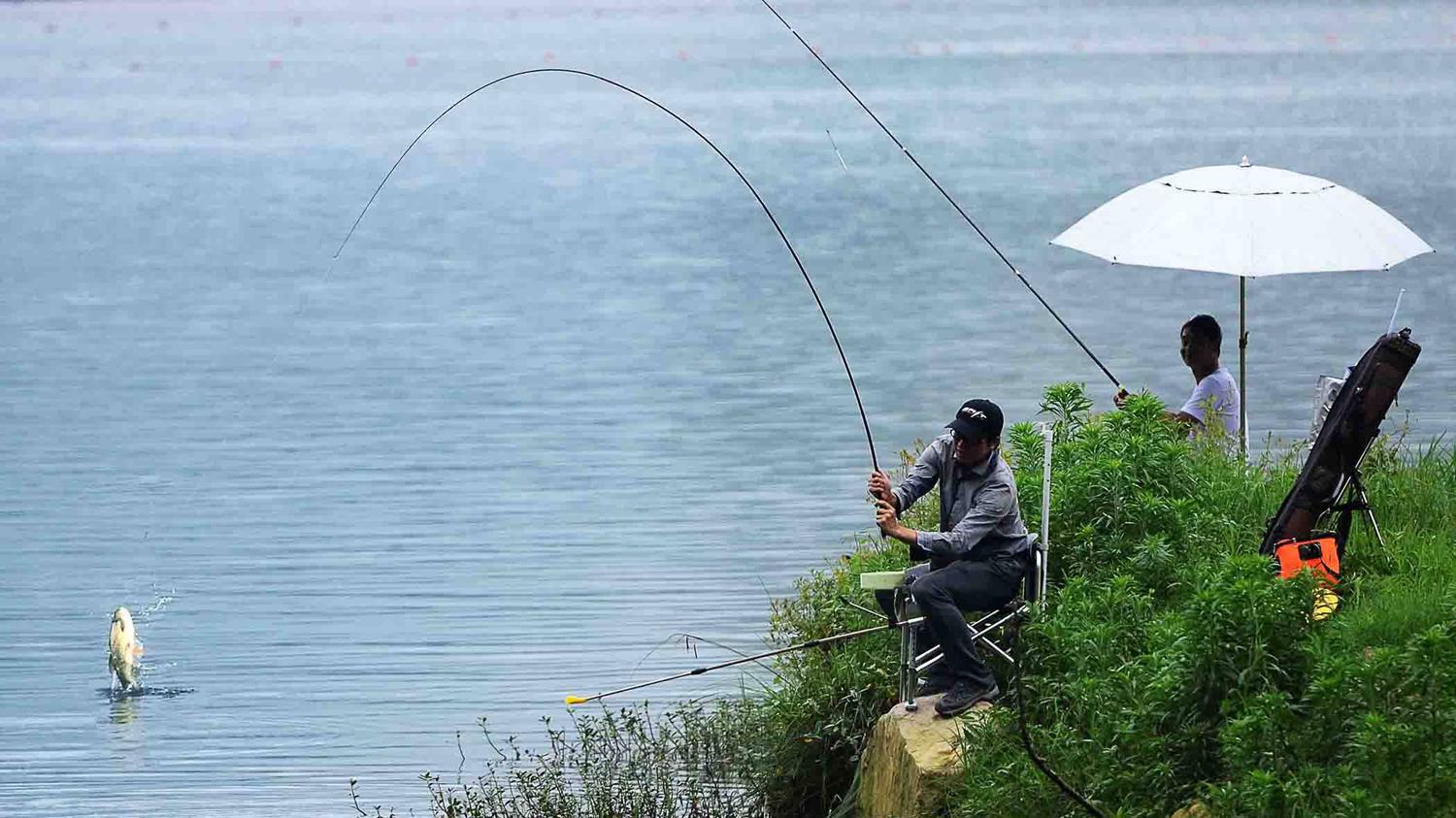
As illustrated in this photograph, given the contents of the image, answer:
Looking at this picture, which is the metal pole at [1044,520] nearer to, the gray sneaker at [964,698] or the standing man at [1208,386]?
the gray sneaker at [964,698]

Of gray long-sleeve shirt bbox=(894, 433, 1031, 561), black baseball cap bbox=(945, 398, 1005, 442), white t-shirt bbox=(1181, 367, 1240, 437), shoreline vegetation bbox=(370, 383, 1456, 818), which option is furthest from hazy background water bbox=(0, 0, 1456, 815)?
black baseball cap bbox=(945, 398, 1005, 442)

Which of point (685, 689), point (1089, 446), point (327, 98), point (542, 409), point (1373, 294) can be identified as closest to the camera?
point (1089, 446)

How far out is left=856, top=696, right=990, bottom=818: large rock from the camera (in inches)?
253

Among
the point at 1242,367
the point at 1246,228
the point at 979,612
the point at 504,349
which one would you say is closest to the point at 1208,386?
the point at 1242,367

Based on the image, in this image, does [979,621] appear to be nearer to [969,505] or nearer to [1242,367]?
[969,505]

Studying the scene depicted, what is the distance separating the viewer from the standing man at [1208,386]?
8.70 m

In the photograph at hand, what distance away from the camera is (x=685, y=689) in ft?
31.5

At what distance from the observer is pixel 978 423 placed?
6590 millimetres

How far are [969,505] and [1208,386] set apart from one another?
2.37 meters

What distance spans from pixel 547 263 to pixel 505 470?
11555 mm

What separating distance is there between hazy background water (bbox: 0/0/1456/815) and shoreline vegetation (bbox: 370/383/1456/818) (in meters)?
1.29

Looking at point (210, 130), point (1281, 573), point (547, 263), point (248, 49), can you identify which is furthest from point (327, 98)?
point (1281, 573)

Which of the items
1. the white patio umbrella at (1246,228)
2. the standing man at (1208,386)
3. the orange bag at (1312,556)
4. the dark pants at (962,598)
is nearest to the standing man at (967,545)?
the dark pants at (962,598)

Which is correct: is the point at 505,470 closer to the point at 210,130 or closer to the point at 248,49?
the point at 210,130
